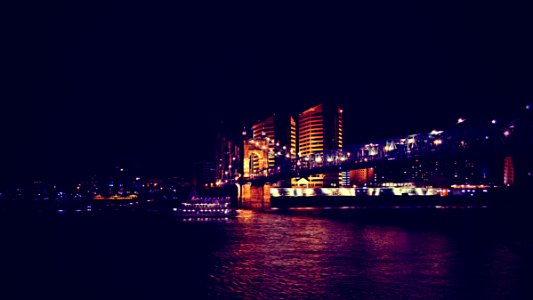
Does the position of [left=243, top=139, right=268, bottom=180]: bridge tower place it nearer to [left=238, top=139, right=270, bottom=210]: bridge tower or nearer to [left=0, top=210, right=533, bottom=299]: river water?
[left=238, top=139, right=270, bottom=210]: bridge tower

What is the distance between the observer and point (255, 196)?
201ft

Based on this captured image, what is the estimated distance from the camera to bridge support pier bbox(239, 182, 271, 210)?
59812 millimetres

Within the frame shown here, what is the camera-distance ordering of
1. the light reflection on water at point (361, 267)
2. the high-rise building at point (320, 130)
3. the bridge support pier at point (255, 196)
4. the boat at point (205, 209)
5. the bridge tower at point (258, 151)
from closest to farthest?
1. the light reflection on water at point (361, 267)
2. the boat at point (205, 209)
3. the bridge support pier at point (255, 196)
4. the bridge tower at point (258, 151)
5. the high-rise building at point (320, 130)

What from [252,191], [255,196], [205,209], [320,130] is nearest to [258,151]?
[252,191]

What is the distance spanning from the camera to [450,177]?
12300cm

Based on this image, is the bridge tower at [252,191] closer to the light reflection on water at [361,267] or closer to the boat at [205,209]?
the boat at [205,209]

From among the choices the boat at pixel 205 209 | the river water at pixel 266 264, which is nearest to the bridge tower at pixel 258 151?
the boat at pixel 205 209

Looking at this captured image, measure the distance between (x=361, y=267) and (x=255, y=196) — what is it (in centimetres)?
4357

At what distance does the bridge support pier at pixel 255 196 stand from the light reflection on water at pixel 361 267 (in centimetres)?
3084

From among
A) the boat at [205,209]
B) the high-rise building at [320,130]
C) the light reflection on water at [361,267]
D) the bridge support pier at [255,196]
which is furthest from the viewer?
the high-rise building at [320,130]

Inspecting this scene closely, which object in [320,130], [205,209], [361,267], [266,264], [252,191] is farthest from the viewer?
[320,130]

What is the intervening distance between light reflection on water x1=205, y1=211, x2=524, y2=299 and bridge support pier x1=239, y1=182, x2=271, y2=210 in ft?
101

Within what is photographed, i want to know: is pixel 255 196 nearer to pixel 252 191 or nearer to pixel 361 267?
pixel 252 191

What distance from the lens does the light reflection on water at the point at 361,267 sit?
14.2m
